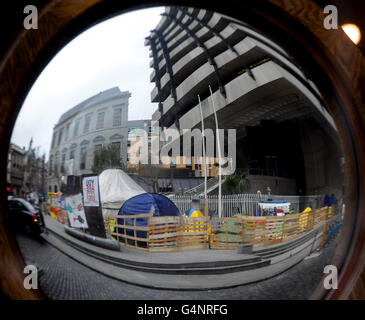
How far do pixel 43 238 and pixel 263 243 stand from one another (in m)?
1.13

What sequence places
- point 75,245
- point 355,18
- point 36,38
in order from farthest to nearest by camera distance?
point 355,18
point 75,245
point 36,38

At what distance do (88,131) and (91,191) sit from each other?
1.00 feet

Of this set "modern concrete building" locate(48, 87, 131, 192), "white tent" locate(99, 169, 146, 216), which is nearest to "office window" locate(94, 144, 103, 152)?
"modern concrete building" locate(48, 87, 131, 192)

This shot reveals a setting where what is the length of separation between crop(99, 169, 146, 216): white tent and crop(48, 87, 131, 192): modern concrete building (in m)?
0.08

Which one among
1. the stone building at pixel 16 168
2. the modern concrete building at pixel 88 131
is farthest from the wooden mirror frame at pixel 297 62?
the modern concrete building at pixel 88 131

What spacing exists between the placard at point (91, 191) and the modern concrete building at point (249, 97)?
17.9 inches

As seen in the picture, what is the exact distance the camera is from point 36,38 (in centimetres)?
101

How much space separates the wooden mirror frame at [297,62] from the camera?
3.30 feet

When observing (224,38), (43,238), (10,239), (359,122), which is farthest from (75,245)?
(359,122)

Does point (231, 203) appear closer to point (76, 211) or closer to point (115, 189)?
point (115, 189)

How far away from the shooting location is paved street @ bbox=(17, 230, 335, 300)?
Answer: 3.78 feet

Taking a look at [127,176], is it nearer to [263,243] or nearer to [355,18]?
[263,243]

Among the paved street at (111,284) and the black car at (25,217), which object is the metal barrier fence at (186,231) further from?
the black car at (25,217)

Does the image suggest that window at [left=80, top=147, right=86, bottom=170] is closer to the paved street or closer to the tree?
the tree
